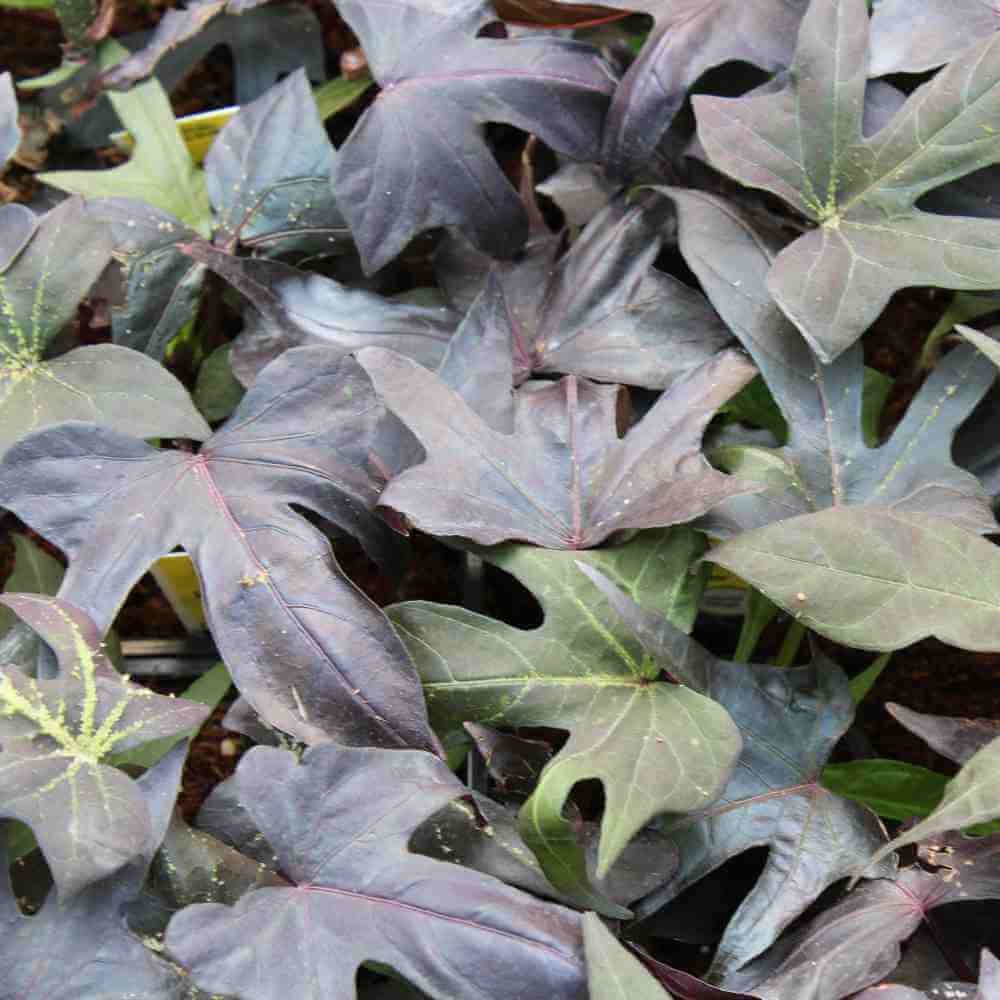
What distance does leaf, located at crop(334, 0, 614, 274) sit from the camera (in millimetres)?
825

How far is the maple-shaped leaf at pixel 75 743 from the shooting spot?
587 millimetres

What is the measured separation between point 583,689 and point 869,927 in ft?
0.69

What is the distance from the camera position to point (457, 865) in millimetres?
621

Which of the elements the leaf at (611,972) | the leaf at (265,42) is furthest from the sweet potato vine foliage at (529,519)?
the leaf at (265,42)

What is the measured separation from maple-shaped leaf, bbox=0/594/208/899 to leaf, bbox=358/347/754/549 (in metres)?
0.19

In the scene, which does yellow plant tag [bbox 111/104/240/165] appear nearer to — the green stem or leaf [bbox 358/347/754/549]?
leaf [bbox 358/347/754/549]

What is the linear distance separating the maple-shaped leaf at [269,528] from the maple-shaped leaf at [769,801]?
16cm

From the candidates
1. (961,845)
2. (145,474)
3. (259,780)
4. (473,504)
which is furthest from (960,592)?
(145,474)

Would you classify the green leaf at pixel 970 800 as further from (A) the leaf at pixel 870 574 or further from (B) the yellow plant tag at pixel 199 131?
(B) the yellow plant tag at pixel 199 131

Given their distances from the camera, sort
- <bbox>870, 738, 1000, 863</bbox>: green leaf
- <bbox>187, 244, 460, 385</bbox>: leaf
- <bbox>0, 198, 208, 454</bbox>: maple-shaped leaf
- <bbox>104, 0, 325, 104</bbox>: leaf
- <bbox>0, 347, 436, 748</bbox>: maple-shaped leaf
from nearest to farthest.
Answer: <bbox>870, 738, 1000, 863</bbox>: green leaf, <bbox>0, 347, 436, 748</bbox>: maple-shaped leaf, <bbox>0, 198, 208, 454</bbox>: maple-shaped leaf, <bbox>187, 244, 460, 385</bbox>: leaf, <bbox>104, 0, 325, 104</bbox>: leaf

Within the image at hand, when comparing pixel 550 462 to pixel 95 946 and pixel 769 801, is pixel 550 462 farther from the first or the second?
pixel 95 946

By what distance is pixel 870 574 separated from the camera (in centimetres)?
62

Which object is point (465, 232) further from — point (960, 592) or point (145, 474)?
point (960, 592)

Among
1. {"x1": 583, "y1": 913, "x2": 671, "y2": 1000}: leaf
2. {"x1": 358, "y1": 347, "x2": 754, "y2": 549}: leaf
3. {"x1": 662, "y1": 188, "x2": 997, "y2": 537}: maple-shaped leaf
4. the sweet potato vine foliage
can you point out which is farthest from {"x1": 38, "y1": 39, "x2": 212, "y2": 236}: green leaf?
{"x1": 583, "y1": 913, "x2": 671, "y2": 1000}: leaf
